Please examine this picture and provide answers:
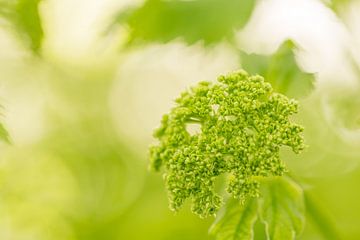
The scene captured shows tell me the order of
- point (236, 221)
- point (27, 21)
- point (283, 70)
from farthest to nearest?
point (27, 21) < point (283, 70) < point (236, 221)

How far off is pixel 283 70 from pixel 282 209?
1.83ft

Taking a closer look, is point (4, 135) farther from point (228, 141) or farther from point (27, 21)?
point (27, 21)

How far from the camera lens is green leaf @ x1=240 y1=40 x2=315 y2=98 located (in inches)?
104

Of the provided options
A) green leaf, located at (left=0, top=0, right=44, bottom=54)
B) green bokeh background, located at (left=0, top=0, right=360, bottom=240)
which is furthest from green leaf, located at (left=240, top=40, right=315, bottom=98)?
green leaf, located at (left=0, top=0, right=44, bottom=54)

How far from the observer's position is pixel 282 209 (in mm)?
2502

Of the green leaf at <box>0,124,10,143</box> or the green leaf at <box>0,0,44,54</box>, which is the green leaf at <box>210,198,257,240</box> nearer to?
the green leaf at <box>0,124,10,143</box>

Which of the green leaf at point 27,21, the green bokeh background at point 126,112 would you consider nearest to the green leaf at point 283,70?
the green bokeh background at point 126,112

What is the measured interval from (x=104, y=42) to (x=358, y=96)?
4.28 ft

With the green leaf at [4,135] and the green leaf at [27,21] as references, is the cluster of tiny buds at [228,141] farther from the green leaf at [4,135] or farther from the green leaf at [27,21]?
the green leaf at [27,21]

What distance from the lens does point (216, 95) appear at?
7.72ft

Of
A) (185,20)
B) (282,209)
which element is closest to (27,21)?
(185,20)

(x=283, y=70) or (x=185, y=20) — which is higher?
(x=185, y=20)

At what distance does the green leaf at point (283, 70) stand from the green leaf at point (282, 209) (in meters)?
0.36

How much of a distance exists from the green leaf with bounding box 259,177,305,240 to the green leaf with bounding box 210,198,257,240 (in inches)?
1.9
